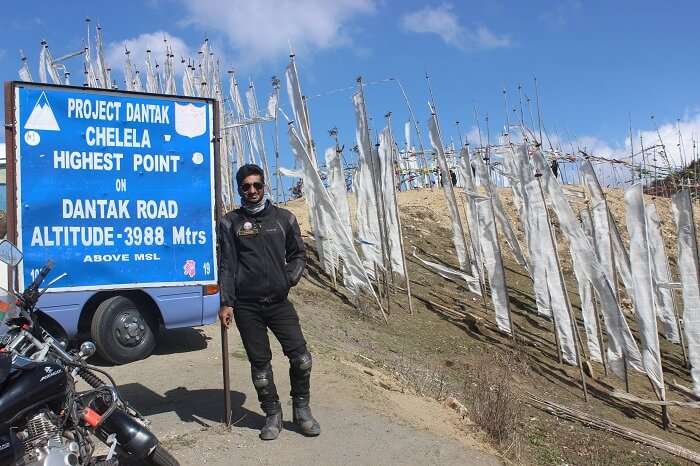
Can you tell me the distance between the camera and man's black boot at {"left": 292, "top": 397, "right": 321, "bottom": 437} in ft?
14.9

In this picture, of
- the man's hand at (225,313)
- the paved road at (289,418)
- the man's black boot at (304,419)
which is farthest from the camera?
the man's black boot at (304,419)

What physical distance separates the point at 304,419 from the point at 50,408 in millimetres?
1881

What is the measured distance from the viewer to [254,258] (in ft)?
14.3

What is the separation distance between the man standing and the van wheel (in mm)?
2287

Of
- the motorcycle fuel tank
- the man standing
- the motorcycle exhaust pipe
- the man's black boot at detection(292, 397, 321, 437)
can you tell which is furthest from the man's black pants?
the motorcycle fuel tank

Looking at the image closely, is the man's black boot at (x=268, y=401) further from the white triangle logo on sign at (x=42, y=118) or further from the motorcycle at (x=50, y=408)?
the white triangle logo on sign at (x=42, y=118)

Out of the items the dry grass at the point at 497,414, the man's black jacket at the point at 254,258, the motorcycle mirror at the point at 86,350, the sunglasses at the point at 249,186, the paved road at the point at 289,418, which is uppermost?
the sunglasses at the point at 249,186

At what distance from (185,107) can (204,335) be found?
3180 millimetres

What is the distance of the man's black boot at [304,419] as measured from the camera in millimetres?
4535

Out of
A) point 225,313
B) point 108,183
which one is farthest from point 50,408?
point 108,183

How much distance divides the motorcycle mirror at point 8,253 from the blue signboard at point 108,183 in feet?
6.49

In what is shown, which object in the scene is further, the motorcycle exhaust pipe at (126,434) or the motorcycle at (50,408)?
the motorcycle exhaust pipe at (126,434)

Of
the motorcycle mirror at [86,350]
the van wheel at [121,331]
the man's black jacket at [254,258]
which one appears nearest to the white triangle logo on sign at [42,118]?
the van wheel at [121,331]

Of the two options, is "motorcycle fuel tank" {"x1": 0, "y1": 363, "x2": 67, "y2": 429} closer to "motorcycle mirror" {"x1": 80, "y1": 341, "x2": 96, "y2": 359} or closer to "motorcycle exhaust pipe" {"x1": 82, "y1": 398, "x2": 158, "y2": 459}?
"motorcycle mirror" {"x1": 80, "y1": 341, "x2": 96, "y2": 359}
